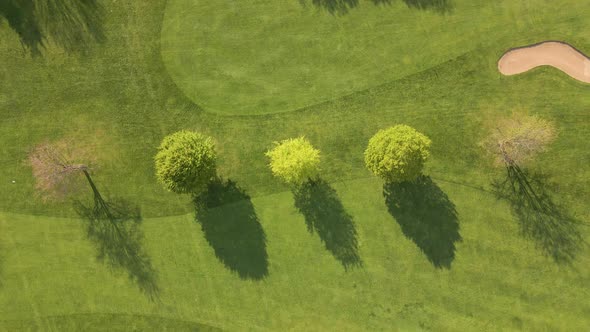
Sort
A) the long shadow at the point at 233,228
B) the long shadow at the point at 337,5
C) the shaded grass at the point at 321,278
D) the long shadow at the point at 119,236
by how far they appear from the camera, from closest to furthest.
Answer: the shaded grass at the point at 321,278 < the long shadow at the point at 233,228 < the long shadow at the point at 119,236 < the long shadow at the point at 337,5

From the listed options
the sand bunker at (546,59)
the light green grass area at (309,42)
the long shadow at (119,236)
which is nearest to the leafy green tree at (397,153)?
the light green grass area at (309,42)

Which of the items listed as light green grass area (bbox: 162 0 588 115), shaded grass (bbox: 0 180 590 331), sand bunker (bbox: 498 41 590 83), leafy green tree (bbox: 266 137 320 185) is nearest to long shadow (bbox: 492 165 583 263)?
shaded grass (bbox: 0 180 590 331)

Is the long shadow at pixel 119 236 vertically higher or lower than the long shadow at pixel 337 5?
lower

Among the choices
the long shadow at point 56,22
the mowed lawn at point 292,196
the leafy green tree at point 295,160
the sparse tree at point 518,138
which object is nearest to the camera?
the leafy green tree at point 295,160

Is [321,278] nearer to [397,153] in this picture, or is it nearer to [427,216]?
[427,216]

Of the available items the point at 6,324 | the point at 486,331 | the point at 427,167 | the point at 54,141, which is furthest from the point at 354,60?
the point at 6,324

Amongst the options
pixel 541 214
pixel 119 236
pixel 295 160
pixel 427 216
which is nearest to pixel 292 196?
pixel 295 160

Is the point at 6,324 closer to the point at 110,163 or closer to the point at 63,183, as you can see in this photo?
the point at 63,183

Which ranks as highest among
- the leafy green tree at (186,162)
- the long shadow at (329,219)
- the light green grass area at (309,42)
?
the light green grass area at (309,42)

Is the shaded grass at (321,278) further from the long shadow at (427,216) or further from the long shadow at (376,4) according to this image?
the long shadow at (376,4)
